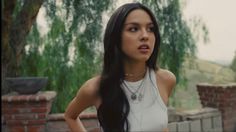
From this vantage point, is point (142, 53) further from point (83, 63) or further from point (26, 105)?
point (83, 63)

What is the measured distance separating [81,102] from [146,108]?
32 cm

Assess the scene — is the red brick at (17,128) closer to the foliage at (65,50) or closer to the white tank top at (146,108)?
the foliage at (65,50)

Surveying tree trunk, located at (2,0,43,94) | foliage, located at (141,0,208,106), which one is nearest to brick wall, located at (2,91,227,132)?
tree trunk, located at (2,0,43,94)

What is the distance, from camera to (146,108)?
135cm

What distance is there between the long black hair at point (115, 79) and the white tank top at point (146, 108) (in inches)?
0.8

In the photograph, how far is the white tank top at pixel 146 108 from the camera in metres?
1.32

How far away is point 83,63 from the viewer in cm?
662

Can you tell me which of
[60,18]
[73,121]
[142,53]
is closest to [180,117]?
[60,18]

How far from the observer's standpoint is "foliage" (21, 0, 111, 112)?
6.15m

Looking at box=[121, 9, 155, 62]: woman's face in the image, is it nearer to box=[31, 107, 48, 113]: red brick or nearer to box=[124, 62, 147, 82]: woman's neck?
box=[124, 62, 147, 82]: woman's neck

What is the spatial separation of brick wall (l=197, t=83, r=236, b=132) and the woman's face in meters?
3.94

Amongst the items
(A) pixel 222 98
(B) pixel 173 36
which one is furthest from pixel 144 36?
(B) pixel 173 36

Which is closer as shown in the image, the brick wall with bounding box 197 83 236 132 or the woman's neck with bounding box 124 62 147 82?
the woman's neck with bounding box 124 62 147 82

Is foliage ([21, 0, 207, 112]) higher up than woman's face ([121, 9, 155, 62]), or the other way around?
woman's face ([121, 9, 155, 62])
